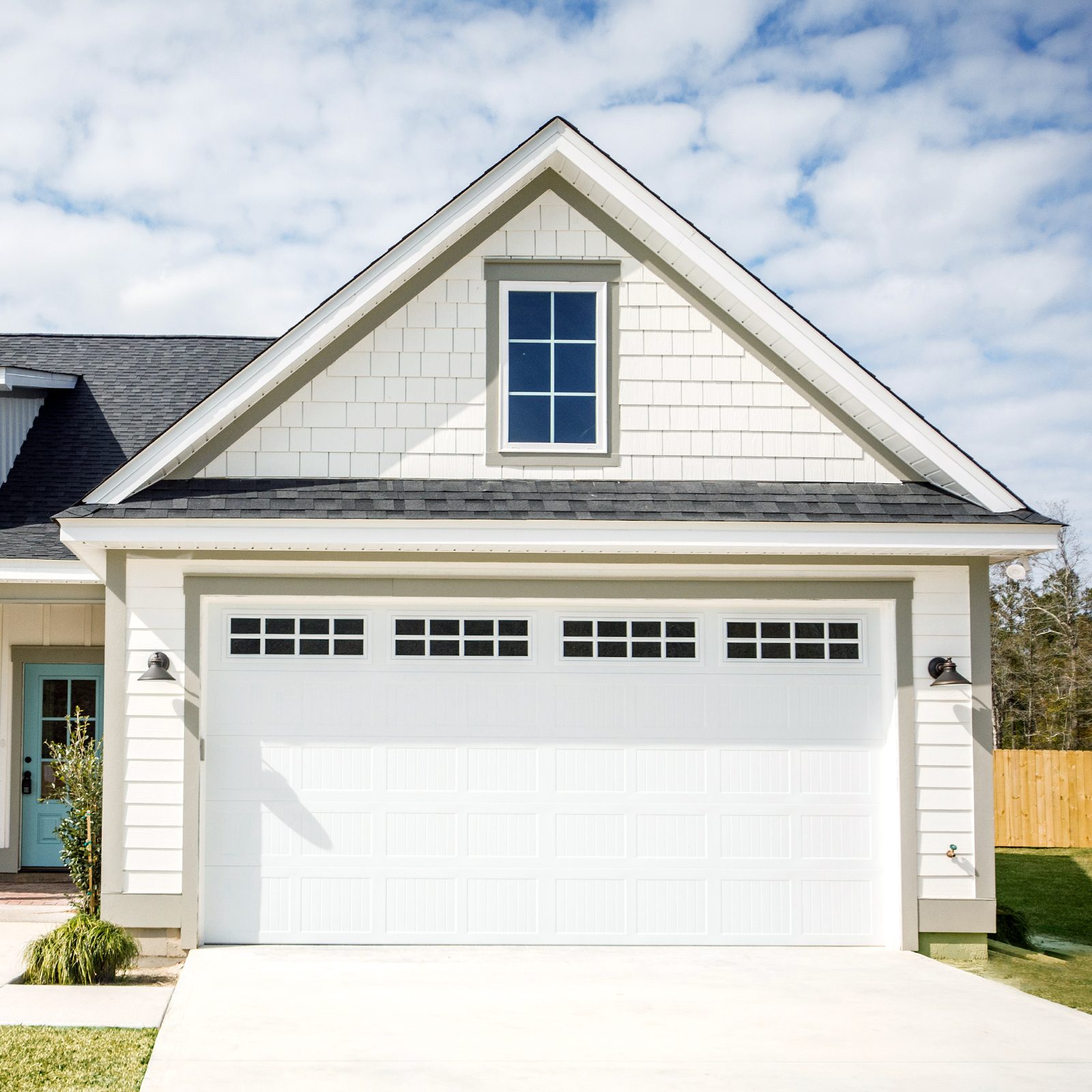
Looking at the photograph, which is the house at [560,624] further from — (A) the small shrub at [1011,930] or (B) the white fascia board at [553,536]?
(A) the small shrub at [1011,930]

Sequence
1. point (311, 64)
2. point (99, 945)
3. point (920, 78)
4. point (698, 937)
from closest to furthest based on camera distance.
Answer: point (99, 945), point (698, 937), point (311, 64), point (920, 78)

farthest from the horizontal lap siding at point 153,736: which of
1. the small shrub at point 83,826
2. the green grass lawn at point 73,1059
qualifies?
the green grass lawn at point 73,1059

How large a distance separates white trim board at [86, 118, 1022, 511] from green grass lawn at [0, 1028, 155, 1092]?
3.80 m

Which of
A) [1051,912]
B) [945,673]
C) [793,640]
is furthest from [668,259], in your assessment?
[1051,912]

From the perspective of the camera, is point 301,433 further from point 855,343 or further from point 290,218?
point 855,343

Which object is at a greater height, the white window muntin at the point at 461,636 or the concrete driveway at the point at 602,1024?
the white window muntin at the point at 461,636

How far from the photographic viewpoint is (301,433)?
8.27 metres

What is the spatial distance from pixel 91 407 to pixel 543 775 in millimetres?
7264

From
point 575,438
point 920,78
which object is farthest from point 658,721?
point 920,78

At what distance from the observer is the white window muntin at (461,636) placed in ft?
27.3

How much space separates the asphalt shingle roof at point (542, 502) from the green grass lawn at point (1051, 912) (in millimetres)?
3228

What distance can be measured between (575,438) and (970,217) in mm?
9544

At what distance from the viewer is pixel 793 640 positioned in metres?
8.48

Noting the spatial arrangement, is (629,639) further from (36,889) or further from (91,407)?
(91,407)
